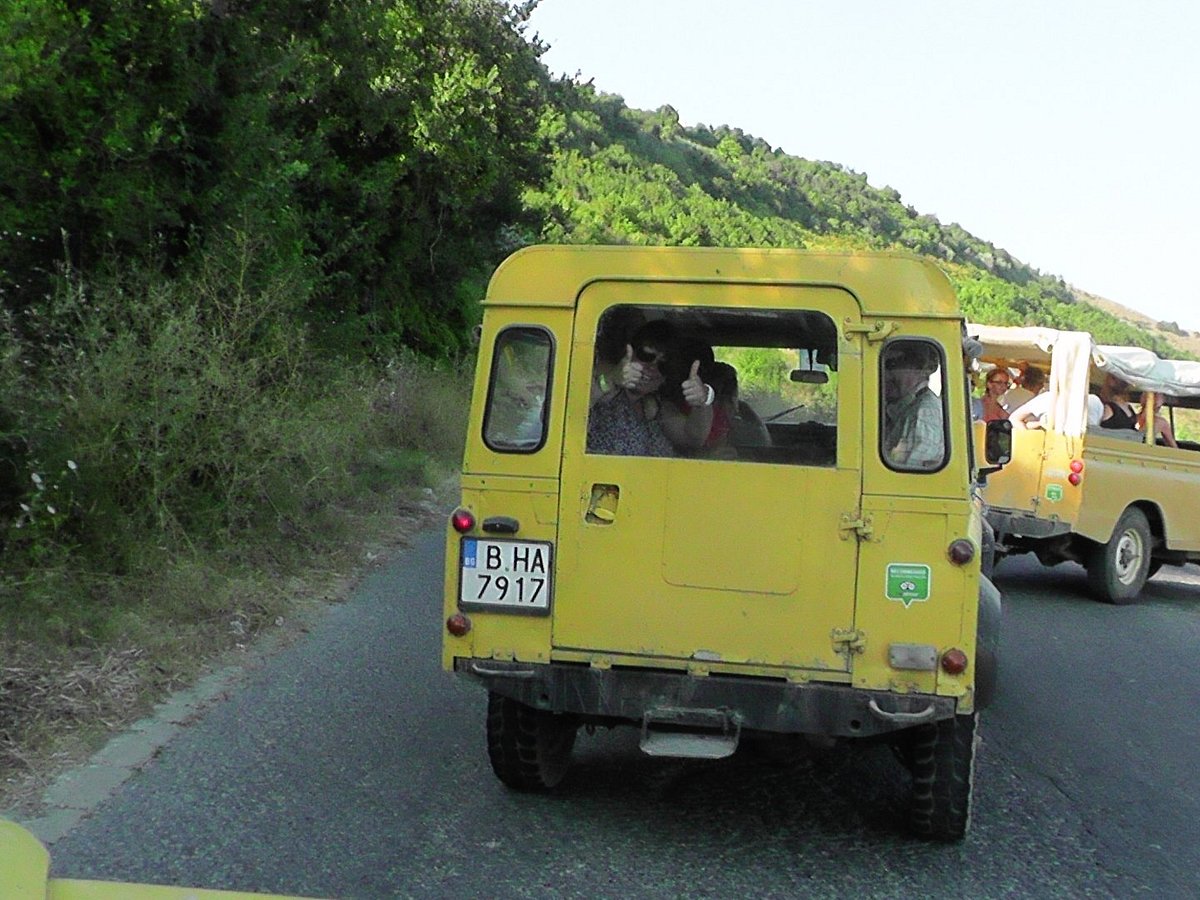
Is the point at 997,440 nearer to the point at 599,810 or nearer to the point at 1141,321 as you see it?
the point at 599,810

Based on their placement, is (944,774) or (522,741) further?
(522,741)

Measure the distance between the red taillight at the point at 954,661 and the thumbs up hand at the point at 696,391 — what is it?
137 cm

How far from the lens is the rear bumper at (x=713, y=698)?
4.98 metres

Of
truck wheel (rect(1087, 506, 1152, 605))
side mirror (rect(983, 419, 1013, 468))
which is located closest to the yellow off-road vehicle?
side mirror (rect(983, 419, 1013, 468))

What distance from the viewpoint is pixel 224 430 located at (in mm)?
9664

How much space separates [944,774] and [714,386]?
1740 millimetres

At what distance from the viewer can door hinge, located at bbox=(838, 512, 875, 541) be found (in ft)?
16.4

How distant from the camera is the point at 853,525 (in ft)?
16.4

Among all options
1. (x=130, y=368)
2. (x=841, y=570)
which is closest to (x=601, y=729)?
(x=841, y=570)

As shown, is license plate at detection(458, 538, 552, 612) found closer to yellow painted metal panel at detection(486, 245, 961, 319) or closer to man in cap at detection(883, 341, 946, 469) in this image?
yellow painted metal panel at detection(486, 245, 961, 319)

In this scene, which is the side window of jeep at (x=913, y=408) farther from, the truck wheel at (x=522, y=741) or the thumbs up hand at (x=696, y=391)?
the truck wheel at (x=522, y=741)

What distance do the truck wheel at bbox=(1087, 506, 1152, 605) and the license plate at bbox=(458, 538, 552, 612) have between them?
8052mm

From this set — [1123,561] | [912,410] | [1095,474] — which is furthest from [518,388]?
[1123,561]

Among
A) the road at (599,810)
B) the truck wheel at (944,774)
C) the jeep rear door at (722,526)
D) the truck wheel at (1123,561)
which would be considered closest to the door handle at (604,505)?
the jeep rear door at (722,526)
